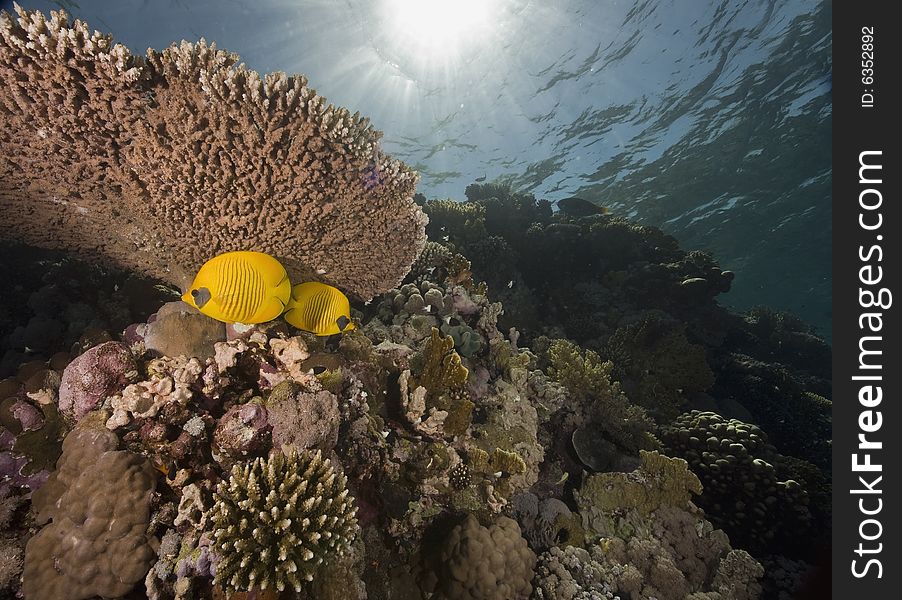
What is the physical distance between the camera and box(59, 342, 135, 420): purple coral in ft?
8.22

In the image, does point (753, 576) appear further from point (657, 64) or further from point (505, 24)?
point (657, 64)

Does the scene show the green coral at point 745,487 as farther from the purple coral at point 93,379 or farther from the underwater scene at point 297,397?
the purple coral at point 93,379

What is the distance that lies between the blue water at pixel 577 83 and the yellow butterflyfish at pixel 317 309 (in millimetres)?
15628

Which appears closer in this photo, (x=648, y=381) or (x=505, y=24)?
(x=648, y=381)

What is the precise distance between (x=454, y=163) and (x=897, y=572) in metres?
25.3

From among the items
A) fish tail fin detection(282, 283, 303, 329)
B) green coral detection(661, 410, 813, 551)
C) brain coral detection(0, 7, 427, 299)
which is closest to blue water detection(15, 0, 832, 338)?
brain coral detection(0, 7, 427, 299)

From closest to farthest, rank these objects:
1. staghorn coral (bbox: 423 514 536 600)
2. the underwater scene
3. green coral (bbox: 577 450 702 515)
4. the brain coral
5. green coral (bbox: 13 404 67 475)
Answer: the underwater scene, the brain coral, green coral (bbox: 13 404 67 475), staghorn coral (bbox: 423 514 536 600), green coral (bbox: 577 450 702 515)

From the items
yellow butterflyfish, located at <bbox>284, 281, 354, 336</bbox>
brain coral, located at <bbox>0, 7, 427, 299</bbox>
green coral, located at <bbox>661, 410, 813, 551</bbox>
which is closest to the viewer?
brain coral, located at <bbox>0, 7, 427, 299</bbox>

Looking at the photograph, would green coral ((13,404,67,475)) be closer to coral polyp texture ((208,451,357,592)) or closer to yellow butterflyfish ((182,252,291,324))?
coral polyp texture ((208,451,357,592))

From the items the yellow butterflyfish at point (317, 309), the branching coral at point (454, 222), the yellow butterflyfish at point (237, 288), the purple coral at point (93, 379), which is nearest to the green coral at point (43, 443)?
the purple coral at point (93, 379)

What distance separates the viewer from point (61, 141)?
8.31ft

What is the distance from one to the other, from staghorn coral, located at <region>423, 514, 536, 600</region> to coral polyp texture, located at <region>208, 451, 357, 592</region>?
1.23m

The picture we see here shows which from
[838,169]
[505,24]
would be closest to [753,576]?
[838,169]

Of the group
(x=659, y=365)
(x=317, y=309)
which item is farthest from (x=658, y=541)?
(x=317, y=309)
